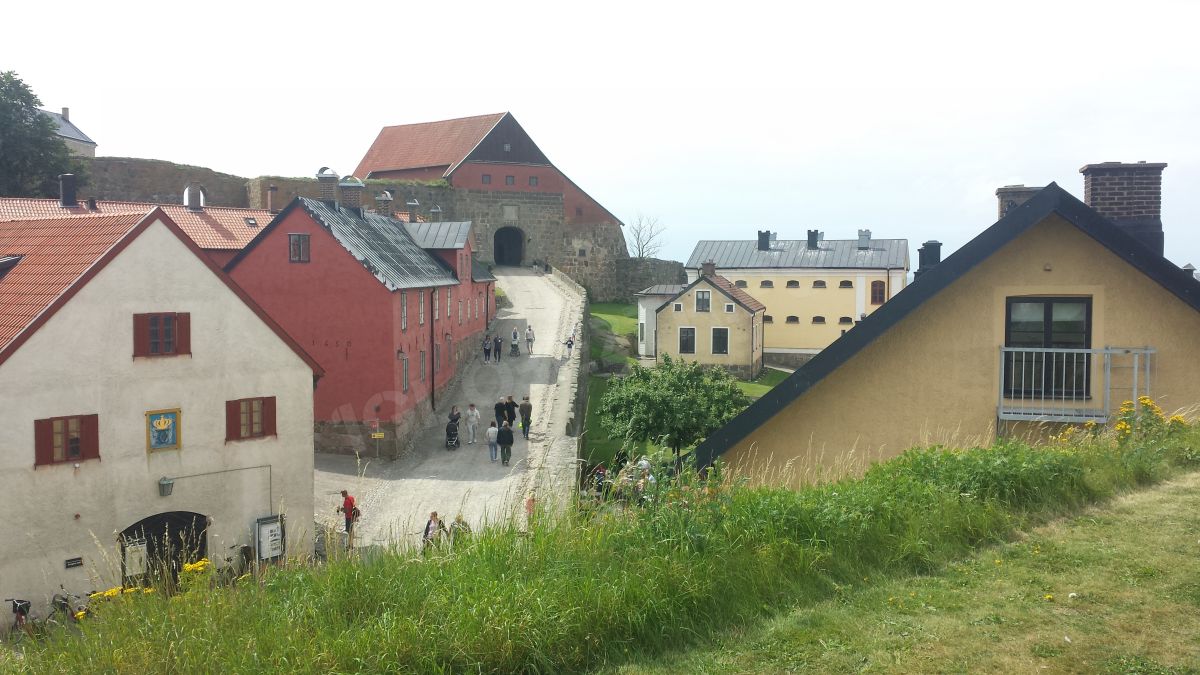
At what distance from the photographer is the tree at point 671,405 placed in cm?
3014

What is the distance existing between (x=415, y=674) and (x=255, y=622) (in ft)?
3.56

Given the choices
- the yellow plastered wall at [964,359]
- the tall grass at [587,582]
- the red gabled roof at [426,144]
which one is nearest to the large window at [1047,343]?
the yellow plastered wall at [964,359]

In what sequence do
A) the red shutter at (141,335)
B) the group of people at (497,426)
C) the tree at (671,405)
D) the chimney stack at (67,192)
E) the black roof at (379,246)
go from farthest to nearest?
the chimney stack at (67,192)
the tree at (671,405)
the black roof at (379,246)
the group of people at (497,426)
the red shutter at (141,335)

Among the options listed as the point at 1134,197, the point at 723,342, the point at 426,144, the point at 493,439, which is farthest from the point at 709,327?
the point at 1134,197

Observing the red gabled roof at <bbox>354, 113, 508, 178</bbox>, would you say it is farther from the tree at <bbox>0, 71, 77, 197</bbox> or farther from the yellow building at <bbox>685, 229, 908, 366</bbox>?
the tree at <bbox>0, 71, 77, 197</bbox>

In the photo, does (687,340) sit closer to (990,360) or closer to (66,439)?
(66,439)

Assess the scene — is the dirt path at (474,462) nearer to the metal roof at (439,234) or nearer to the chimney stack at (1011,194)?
the metal roof at (439,234)

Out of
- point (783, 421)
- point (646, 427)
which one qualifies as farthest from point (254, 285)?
point (783, 421)

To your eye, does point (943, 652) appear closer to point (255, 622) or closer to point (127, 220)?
point (255, 622)

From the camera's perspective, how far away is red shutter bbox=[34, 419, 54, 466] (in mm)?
16016

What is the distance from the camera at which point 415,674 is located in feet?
16.3

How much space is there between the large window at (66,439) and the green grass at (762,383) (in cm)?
2869

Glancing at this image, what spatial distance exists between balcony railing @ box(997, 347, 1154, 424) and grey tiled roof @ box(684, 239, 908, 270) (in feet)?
147

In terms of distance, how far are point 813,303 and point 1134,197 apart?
44.3 m
